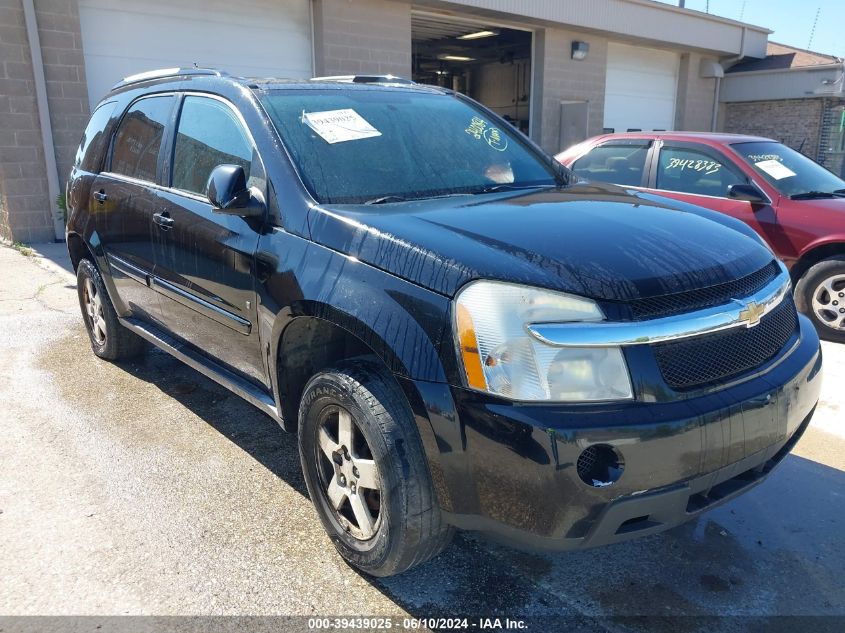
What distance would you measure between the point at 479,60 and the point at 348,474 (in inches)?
781

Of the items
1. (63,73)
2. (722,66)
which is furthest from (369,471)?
(722,66)

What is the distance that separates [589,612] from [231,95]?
2657 mm

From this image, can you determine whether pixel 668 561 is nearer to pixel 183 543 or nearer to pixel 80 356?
pixel 183 543

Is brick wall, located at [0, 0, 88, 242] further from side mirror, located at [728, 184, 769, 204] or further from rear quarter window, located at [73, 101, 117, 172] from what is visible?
side mirror, located at [728, 184, 769, 204]

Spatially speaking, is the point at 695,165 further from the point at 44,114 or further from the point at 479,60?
the point at 479,60

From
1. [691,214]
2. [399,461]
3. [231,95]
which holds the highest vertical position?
[231,95]

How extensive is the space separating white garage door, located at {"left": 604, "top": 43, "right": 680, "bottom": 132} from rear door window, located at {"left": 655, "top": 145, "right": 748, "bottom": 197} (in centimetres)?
1134

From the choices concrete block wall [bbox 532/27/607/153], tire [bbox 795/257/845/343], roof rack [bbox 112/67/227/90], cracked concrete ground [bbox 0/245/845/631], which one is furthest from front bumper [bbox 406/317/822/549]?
concrete block wall [bbox 532/27/607/153]

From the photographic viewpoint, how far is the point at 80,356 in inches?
201

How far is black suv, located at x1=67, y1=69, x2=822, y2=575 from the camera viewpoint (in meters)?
1.96

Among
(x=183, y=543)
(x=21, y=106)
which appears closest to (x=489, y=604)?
(x=183, y=543)

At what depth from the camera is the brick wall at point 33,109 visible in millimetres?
8547

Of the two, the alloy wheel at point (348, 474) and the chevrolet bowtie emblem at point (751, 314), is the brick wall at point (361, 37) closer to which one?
the alloy wheel at point (348, 474)

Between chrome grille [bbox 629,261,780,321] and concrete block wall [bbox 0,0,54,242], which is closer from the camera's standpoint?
chrome grille [bbox 629,261,780,321]
